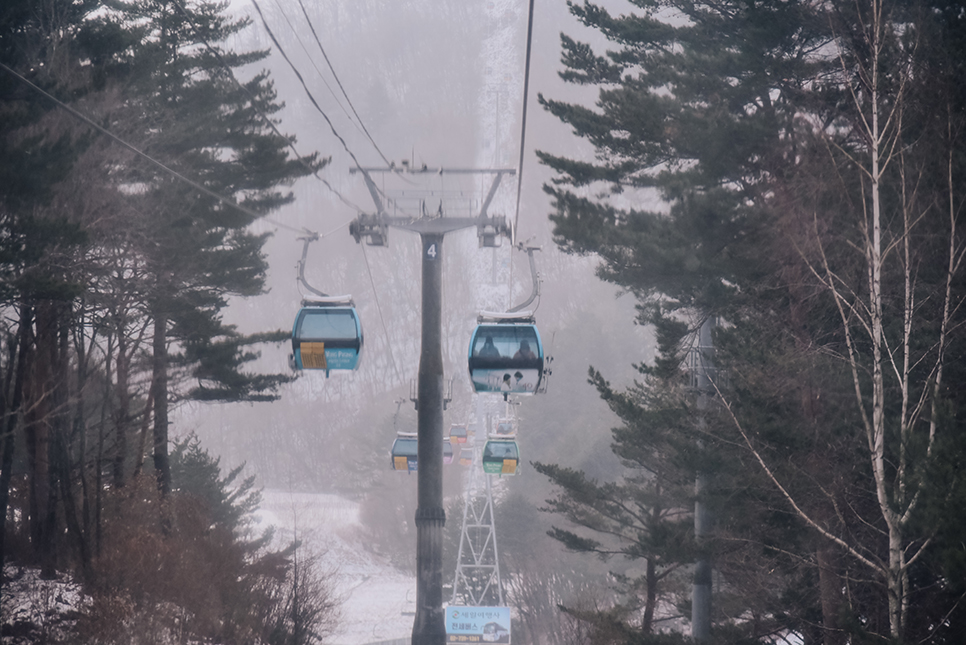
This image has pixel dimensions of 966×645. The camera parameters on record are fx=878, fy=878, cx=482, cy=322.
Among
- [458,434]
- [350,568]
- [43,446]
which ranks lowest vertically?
[350,568]

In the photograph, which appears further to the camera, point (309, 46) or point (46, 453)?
point (309, 46)

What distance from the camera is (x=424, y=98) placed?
607ft

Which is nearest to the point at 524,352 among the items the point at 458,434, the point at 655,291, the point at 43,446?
the point at 655,291

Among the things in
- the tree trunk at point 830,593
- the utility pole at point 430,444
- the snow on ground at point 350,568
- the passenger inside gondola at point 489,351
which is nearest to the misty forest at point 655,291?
the tree trunk at point 830,593

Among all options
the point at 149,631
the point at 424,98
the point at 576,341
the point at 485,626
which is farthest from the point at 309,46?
the point at 149,631

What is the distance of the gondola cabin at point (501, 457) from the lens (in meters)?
21.0

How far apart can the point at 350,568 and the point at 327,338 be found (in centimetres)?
5338

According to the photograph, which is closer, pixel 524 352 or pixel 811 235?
→ pixel 811 235

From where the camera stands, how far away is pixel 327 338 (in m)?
13.0

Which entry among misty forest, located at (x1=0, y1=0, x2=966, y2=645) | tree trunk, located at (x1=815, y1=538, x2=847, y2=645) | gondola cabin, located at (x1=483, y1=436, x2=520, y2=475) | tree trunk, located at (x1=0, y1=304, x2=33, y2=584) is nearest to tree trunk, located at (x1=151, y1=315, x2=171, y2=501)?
misty forest, located at (x1=0, y1=0, x2=966, y2=645)

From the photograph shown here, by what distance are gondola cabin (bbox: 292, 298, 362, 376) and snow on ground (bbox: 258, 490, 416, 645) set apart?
25.1m

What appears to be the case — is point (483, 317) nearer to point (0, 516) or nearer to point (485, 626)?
point (0, 516)

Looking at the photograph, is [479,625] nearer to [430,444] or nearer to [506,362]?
[430,444]

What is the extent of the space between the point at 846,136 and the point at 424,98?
17875cm
